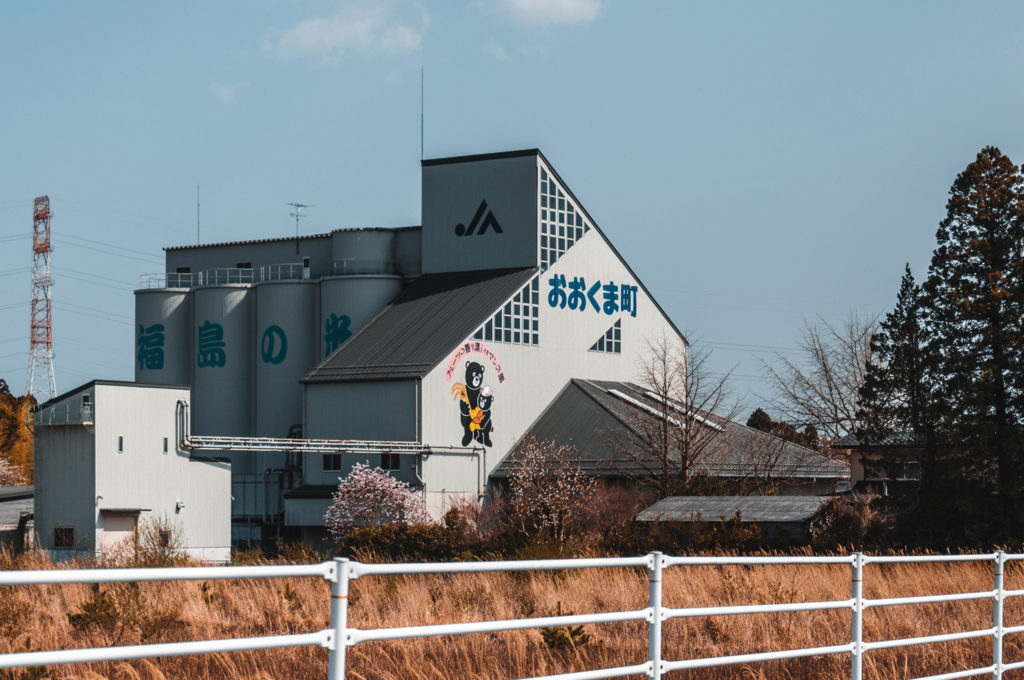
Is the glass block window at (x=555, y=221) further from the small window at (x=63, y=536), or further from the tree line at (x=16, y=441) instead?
the tree line at (x=16, y=441)

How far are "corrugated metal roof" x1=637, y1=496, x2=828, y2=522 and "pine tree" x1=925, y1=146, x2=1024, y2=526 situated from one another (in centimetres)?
626

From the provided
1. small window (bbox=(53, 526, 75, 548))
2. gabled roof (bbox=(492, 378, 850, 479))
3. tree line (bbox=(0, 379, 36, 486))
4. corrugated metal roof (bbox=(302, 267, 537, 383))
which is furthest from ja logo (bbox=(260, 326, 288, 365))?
tree line (bbox=(0, 379, 36, 486))

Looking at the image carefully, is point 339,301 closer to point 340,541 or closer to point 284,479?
point 284,479

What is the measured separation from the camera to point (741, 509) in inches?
1705

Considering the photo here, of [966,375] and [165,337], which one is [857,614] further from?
[165,337]

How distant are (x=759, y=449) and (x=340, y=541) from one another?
20.6 metres

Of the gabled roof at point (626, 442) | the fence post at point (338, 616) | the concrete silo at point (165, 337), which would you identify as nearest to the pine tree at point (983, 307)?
the gabled roof at point (626, 442)

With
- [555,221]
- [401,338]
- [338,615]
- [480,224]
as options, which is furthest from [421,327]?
[338,615]

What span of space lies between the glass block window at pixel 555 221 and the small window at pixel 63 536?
88.9 feet

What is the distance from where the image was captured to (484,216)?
237 ft

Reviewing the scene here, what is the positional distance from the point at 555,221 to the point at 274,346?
684 inches

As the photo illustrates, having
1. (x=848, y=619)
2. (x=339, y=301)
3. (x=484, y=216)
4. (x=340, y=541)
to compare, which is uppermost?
(x=484, y=216)

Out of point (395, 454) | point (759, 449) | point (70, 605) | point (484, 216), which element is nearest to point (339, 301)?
point (484, 216)

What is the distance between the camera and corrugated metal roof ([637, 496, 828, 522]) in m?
41.3
